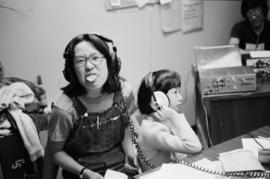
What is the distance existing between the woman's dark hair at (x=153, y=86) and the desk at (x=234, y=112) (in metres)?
0.55

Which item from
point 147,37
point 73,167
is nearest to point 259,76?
point 147,37

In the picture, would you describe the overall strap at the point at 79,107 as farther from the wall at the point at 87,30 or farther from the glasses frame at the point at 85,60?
the wall at the point at 87,30

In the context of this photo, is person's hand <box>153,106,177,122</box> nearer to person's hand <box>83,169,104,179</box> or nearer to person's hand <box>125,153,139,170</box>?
person's hand <box>125,153,139,170</box>

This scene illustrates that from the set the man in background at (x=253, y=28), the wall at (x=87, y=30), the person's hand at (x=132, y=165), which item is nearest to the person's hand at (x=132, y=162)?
the person's hand at (x=132, y=165)

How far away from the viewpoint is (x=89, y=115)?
1484 mm

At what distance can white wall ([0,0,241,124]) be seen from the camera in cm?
167

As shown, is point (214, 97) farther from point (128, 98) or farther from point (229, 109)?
point (128, 98)

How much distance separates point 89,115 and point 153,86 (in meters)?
0.33

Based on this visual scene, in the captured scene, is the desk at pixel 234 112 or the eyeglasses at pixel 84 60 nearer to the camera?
the eyeglasses at pixel 84 60

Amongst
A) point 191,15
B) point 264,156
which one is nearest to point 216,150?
point 264,156

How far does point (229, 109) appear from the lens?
212 centimetres

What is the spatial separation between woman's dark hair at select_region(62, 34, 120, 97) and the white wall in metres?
0.34

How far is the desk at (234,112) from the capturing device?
6.72 feet

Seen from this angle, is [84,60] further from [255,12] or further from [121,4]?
[255,12]
